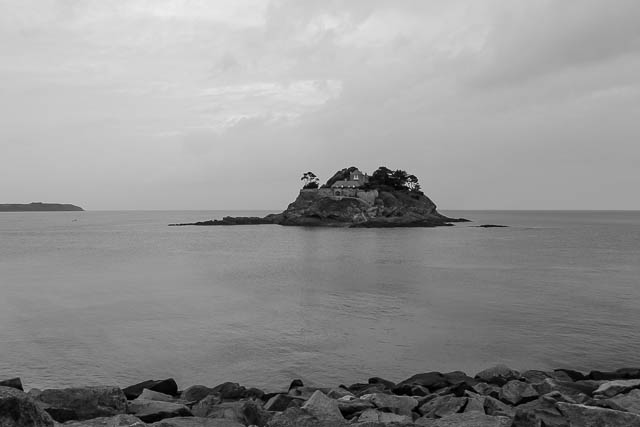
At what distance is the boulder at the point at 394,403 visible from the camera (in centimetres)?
870

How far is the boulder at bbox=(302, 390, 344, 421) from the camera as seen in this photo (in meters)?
7.71

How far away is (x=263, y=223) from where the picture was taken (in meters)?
127

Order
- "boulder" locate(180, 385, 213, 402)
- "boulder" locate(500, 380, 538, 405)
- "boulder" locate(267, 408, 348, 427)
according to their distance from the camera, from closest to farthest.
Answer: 1. "boulder" locate(267, 408, 348, 427)
2. "boulder" locate(500, 380, 538, 405)
3. "boulder" locate(180, 385, 213, 402)

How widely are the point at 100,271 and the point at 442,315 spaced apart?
2649cm

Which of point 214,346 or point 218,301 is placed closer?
point 214,346

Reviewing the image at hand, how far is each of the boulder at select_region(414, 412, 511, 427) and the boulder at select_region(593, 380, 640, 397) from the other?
175 inches

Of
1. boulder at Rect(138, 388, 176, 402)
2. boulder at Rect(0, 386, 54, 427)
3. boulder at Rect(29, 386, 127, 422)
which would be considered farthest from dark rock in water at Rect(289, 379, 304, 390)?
boulder at Rect(0, 386, 54, 427)

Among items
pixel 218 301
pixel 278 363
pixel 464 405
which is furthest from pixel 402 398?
pixel 218 301

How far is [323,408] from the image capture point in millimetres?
8016

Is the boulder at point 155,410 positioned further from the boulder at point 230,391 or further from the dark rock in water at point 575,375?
the dark rock in water at point 575,375

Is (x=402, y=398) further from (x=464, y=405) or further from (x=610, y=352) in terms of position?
(x=610, y=352)

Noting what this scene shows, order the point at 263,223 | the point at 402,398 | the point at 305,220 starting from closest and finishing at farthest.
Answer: the point at 402,398 < the point at 305,220 < the point at 263,223

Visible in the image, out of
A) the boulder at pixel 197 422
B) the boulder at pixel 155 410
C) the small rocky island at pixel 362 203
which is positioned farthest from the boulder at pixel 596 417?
the small rocky island at pixel 362 203

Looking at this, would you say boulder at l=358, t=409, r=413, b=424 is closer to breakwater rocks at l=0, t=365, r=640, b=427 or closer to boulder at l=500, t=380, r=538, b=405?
breakwater rocks at l=0, t=365, r=640, b=427
